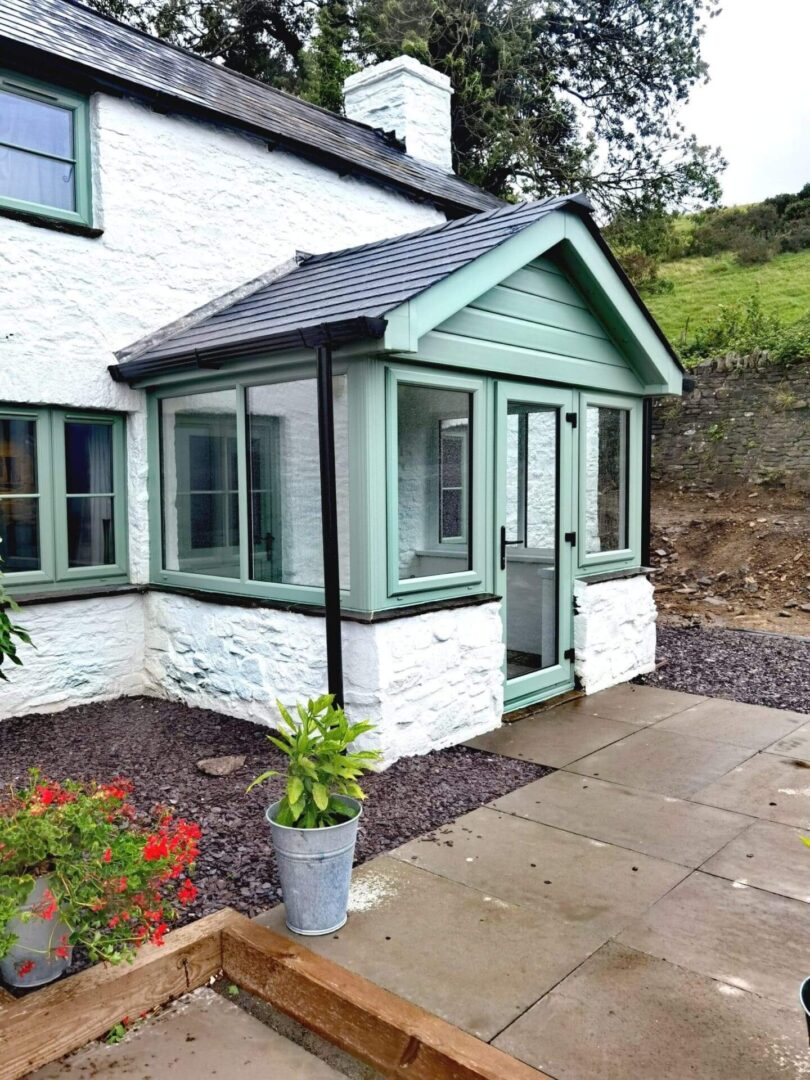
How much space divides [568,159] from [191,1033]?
18291mm

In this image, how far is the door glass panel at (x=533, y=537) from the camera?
666 centimetres

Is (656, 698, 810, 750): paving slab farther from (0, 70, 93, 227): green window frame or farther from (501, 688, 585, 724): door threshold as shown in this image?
(0, 70, 93, 227): green window frame

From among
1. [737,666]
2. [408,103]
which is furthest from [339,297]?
[408,103]

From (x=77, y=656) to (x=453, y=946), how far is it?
4.23 metres

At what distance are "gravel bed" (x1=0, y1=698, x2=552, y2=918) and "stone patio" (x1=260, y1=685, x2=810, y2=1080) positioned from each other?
8.1 inches

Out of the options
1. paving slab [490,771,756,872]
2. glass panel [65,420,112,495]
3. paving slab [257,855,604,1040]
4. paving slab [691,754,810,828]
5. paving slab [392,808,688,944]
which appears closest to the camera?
paving slab [257,855,604,1040]

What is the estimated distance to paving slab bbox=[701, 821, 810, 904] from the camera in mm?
3676

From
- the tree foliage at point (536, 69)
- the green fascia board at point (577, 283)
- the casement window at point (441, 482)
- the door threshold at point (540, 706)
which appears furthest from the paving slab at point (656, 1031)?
the tree foliage at point (536, 69)

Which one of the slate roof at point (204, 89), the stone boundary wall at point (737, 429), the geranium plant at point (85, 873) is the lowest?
the geranium plant at point (85, 873)

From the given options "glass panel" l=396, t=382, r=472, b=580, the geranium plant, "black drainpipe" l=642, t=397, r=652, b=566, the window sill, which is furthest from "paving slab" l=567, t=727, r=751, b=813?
the window sill

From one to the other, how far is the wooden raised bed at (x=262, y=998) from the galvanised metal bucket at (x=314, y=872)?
18 cm

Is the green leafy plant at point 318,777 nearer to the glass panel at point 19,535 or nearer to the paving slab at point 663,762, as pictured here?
the paving slab at point 663,762

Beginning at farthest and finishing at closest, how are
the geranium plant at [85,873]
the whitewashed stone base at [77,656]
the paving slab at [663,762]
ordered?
the whitewashed stone base at [77,656] → the paving slab at [663,762] → the geranium plant at [85,873]

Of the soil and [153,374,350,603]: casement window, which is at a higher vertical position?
[153,374,350,603]: casement window
